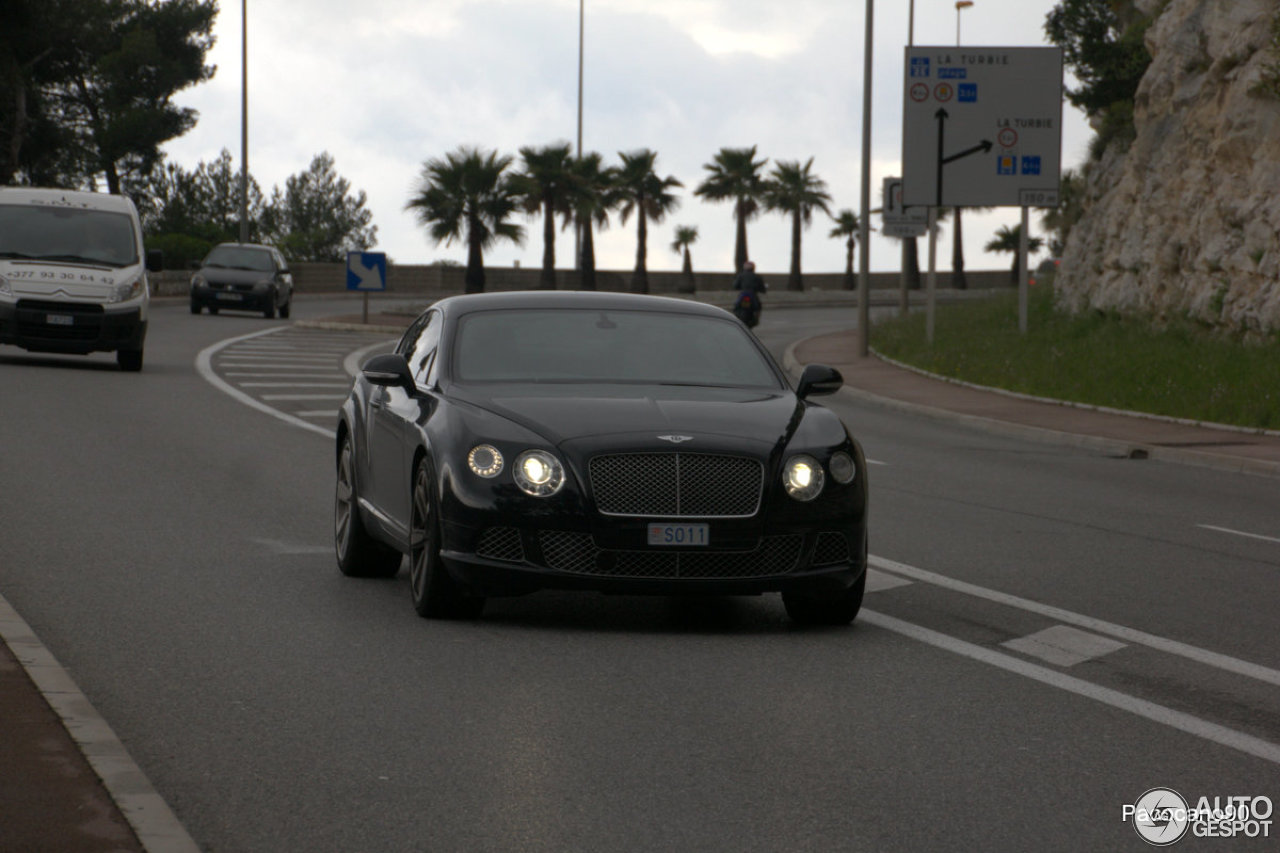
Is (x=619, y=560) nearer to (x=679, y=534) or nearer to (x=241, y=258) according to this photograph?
(x=679, y=534)

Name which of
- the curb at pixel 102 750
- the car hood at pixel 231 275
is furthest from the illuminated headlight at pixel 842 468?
the car hood at pixel 231 275

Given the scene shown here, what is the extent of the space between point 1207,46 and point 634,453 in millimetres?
31633

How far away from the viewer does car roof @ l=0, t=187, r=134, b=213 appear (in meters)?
24.1

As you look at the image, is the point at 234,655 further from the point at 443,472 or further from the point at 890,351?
the point at 890,351

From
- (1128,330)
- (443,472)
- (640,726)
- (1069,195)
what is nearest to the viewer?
(640,726)

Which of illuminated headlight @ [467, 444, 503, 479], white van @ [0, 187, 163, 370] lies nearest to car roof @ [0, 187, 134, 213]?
white van @ [0, 187, 163, 370]

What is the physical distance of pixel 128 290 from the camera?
2366 centimetres

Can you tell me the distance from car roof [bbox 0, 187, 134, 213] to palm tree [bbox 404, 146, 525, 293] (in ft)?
127

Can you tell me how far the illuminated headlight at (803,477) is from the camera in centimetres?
771

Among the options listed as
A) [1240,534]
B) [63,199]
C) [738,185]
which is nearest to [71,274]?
[63,199]

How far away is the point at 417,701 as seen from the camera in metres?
6.49

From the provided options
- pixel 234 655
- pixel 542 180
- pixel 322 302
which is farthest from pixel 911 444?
pixel 542 180

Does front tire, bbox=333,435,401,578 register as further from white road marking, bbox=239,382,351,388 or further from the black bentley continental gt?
white road marking, bbox=239,382,351,388

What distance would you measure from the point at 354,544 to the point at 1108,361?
21.2 metres
